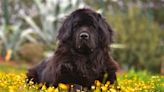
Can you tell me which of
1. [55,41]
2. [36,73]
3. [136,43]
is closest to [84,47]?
[36,73]

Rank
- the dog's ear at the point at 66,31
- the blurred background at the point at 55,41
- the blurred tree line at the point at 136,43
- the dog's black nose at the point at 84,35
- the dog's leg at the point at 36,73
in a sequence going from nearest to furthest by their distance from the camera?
the dog's black nose at the point at 84,35
the dog's ear at the point at 66,31
the dog's leg at the point at 36,73
the blurred background at the point at 55,41
the blurred tree line at the point at 136,43

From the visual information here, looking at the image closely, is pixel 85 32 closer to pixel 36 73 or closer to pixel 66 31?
pixel 66 31

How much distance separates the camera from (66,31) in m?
7.43

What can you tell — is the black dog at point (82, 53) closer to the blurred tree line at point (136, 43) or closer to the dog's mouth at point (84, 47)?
the dog's mouth at point (84, 47)

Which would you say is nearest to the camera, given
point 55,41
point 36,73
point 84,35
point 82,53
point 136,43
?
point 84,35

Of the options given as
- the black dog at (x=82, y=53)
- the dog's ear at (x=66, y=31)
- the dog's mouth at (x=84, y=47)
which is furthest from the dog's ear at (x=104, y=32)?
the dog's ear at (x=66, y=31)

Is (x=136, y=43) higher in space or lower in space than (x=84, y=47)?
higher

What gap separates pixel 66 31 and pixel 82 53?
15.1 inches

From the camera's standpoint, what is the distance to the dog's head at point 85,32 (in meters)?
7.14

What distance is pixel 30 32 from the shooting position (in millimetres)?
23625

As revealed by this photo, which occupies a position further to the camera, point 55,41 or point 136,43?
point 136,43

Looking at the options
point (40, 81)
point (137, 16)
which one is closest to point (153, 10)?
point (137, 16)

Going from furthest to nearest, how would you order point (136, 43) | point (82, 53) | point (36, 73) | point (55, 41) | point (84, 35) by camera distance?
point (136, 43) < point (55, 41) < point (36, 73) < point (82, 53) < point (84, 35)

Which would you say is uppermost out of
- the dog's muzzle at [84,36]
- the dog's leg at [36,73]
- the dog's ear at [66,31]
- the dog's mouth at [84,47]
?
the dog's ear at [66,31]
